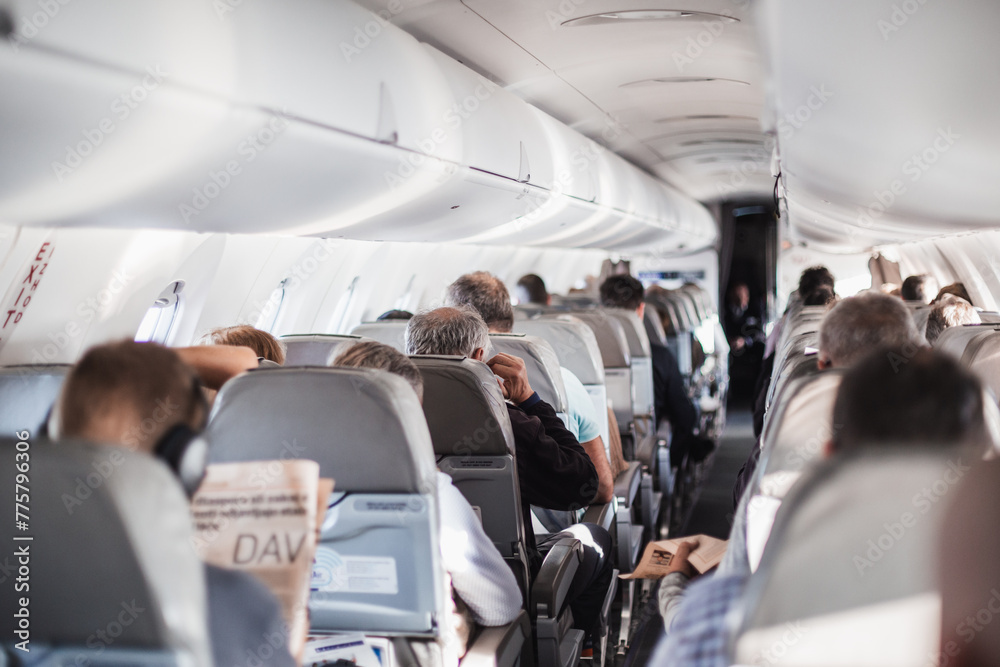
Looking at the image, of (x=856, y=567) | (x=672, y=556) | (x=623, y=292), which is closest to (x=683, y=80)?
(x=623, y=292)

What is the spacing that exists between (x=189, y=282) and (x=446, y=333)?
7.33 ft

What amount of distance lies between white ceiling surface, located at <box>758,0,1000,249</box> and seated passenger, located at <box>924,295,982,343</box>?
479 mm

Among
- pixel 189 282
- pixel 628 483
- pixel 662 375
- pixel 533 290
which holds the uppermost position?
pixel 533 290

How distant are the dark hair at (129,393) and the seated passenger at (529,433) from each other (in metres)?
1.73

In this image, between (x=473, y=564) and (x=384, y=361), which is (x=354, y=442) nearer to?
(x=384, y=361)

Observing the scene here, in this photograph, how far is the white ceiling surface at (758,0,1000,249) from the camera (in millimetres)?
2014

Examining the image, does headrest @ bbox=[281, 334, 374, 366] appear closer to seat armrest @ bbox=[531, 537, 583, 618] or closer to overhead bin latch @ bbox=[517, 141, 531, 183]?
seat armrest @ bbox=[531, 537, 583, 618]

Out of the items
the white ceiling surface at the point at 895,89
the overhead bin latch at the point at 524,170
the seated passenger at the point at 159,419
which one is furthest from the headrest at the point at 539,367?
the seated passenger at the point at 159,419

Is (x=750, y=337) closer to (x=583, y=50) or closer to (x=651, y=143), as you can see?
(x=651, y=143)

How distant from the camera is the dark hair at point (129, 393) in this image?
1.51m

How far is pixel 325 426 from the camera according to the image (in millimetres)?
2082

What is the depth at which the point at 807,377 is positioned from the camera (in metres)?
2.01

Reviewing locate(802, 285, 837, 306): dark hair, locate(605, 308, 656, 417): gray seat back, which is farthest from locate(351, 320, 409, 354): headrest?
locate(802, 285, 837, 306): dark hair

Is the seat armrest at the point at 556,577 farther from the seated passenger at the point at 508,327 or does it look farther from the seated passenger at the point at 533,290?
the seated passenger at the point at 533,290
